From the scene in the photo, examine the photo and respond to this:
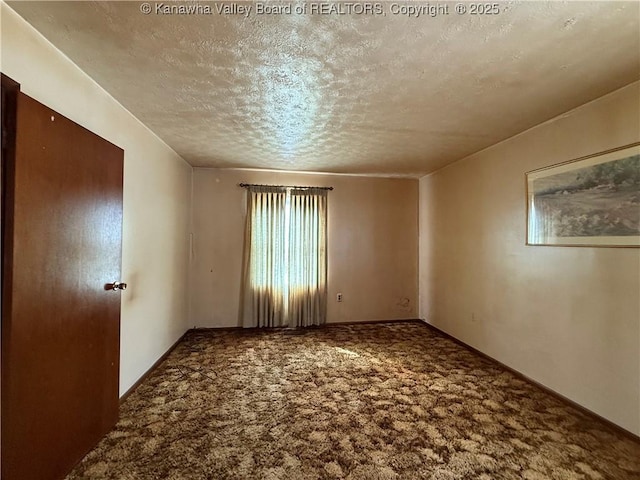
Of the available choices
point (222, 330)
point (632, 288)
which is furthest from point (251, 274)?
point (632, 288)

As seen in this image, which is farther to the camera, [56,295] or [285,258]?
[285,258]

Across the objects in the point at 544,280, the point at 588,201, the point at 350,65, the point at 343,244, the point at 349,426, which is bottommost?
the point at 349,426

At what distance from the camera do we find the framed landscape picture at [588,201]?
197cm

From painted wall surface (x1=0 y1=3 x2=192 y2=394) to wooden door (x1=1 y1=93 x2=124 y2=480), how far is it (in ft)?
0.65

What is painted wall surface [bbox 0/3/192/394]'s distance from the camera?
1.49m

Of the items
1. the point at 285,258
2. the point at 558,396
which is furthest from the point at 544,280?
the point at 285,258

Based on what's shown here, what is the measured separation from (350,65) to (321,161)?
2198mm

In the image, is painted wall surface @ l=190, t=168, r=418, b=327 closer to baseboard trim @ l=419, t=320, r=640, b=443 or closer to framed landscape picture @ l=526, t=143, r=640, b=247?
baseboard trim @ l=419, t=320, r=640, b=443

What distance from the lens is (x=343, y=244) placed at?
184 inches

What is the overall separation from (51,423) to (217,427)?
93cm

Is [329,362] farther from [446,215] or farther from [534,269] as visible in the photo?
[446,215]

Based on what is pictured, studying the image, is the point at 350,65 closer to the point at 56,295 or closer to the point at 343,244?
the point at 56,295

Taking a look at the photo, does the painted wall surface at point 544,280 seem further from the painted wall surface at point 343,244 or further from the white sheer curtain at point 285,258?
the white sheer curtain at point 285,258

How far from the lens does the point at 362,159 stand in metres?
3.81
